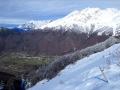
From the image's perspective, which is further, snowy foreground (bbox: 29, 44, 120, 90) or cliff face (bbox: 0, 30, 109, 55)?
cliff face (bbox: 0, 30, 109, 55)

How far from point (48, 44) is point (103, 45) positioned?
533 feet

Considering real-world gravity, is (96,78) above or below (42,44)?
above

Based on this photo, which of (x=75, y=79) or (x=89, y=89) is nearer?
(x=89, y=89)

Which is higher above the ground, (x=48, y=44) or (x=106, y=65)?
(x=106, y=65)

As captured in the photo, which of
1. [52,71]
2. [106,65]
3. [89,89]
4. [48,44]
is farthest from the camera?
[48,44]

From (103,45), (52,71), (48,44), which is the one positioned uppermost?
(103,45)

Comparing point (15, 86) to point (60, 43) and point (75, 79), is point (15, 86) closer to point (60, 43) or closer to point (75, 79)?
point (75, 79)

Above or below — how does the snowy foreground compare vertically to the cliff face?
above

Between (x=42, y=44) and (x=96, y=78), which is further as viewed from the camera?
(x=42, y=44)

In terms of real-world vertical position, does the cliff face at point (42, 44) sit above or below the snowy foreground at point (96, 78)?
below

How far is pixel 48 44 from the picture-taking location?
177000 mm

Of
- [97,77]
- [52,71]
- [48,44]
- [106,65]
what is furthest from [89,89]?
[48,44]

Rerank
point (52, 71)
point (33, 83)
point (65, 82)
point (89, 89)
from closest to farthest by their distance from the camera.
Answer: point (89, 89) → point (65, 82) → point (52, 71) → point (33, 83)

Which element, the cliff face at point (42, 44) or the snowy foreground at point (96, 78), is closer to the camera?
the snowy foreground at point (96, 78)
